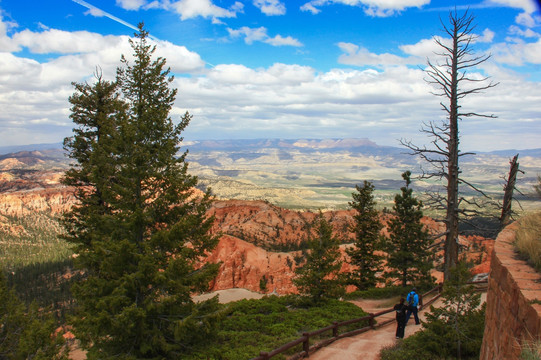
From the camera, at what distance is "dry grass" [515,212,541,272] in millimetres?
6052

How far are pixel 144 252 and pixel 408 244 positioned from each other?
20.2m

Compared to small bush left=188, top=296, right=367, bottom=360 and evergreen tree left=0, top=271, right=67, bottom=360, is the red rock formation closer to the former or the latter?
evergreen tree left=0, top=271, right=67, bottom=360

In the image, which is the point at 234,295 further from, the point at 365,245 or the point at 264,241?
the point at 264,241

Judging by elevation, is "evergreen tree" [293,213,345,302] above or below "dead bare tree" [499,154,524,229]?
below

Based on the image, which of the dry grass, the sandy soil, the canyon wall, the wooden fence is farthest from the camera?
the sandy soil

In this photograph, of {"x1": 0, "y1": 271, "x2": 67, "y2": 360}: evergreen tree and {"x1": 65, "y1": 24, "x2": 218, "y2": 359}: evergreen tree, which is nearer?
{"x1": 65, "y1": 24, "x2": 218, "y2": 359}: evergreen tree

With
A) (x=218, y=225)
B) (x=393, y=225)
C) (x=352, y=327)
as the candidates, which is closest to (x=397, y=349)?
(x=352, y=327)

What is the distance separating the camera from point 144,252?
488 inches

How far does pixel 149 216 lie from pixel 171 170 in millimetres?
2029

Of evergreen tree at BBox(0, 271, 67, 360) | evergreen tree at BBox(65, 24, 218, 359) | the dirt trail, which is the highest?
evergreen tree at BBox(65, 24, 218, 359)

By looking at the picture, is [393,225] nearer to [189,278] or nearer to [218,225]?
[189,278]

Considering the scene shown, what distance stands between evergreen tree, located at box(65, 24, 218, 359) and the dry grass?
9419 mm

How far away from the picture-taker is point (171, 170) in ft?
45.9

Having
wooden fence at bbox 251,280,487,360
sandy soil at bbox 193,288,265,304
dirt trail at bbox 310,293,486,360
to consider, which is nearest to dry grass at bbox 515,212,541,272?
dirt trail at bbox 310,293,486,360
